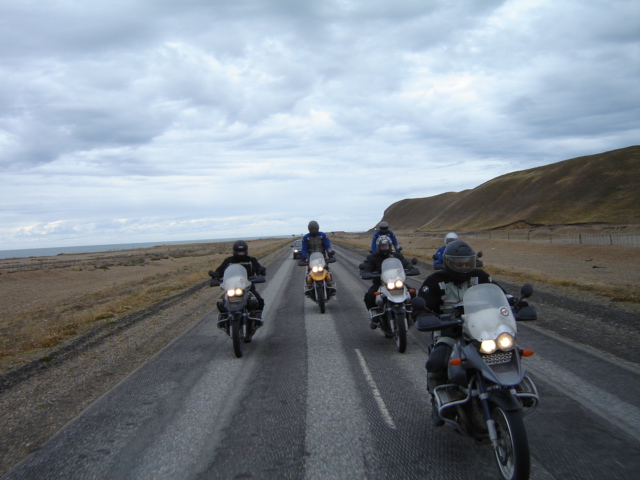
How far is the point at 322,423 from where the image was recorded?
4582 mm

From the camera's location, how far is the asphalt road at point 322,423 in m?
3.70

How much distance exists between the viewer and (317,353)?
7441mm

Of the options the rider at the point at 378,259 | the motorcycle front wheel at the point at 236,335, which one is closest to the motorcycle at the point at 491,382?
the motorcycle front wheel at the point at 236,335

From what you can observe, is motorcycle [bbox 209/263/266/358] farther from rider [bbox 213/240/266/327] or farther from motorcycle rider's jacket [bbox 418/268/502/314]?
motorcycle rider's jacket [bbox 418/268/502/314]

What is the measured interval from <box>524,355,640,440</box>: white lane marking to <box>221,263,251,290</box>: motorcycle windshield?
4.76 metres

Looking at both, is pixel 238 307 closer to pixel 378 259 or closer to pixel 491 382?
pixel 378 259

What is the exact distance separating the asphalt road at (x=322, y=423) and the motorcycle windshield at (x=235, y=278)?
1.24 metres

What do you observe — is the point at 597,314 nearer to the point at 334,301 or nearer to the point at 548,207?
the point at 334,301

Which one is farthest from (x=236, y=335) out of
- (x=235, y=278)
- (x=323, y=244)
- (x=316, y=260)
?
(x=323, y=244)

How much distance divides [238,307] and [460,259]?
4360mm

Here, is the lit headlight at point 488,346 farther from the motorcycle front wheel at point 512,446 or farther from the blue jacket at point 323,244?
the blue jacket at point 323,244

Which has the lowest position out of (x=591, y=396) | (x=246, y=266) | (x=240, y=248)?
(x=591, y=396)

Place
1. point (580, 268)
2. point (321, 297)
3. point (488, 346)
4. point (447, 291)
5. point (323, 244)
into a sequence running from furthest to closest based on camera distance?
→ point (580, 268) < point (323, 244) < point (321, 297) < point (447, 291) < point (488, 346)

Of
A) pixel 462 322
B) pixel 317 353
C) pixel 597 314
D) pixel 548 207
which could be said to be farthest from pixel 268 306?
pixel 548 207
